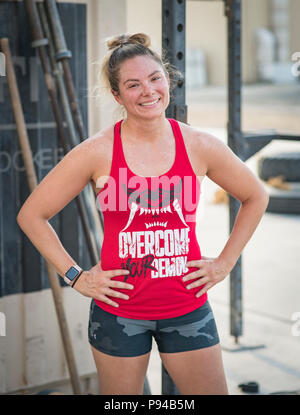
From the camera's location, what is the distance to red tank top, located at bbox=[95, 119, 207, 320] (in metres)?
2.40

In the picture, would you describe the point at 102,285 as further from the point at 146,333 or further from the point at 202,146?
the point at 202,146

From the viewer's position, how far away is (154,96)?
2434mm

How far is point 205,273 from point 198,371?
1.11ft

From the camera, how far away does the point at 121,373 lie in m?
2.44

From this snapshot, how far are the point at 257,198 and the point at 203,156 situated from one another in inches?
11.3

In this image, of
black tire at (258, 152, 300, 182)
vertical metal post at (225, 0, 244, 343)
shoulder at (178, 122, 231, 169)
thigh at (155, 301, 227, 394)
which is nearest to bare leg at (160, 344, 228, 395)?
thigh at (155, 301, 227, 394)

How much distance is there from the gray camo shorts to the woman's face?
0.71 meters

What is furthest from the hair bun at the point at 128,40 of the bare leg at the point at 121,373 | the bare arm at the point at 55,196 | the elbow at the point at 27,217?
the bare leg at the point at 121,373

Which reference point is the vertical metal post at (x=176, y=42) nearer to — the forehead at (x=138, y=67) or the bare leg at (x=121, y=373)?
the forehead at (x=138, y=67)

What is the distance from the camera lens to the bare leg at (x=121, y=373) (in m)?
2.44

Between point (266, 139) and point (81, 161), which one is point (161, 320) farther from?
point (266, 139)

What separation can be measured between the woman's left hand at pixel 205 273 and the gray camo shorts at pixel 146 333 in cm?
10

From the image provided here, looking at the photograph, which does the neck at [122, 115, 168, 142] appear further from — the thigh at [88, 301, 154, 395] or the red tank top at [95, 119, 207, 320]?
the thigh at [88, 301, 154, 395]
